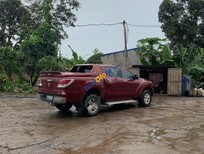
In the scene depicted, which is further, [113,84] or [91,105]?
[113,84]

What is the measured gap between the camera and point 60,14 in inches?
949

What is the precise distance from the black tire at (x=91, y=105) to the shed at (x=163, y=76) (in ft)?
29.0

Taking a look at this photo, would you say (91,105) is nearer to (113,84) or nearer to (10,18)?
(113,84)

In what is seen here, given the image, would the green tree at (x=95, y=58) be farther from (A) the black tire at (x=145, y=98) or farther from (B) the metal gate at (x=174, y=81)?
(A) the black tire at (x=145, y=98)

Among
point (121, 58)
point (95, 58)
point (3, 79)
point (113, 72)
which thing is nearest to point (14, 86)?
point (3, 79)

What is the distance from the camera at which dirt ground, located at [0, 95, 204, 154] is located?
18.5ft

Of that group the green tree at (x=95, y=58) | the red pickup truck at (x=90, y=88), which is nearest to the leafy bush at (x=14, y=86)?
the green tree at (x=95, y=58)

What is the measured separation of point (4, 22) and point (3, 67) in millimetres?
13656

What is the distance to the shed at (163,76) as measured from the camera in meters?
17.1

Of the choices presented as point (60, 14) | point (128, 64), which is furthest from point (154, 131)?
point (60, 14)

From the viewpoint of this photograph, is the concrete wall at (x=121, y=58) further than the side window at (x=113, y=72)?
Yes

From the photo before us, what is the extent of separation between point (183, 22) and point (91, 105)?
19.3 metres

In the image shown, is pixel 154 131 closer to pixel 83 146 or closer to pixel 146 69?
pixel 83 146

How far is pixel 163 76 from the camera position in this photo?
59.9ft
